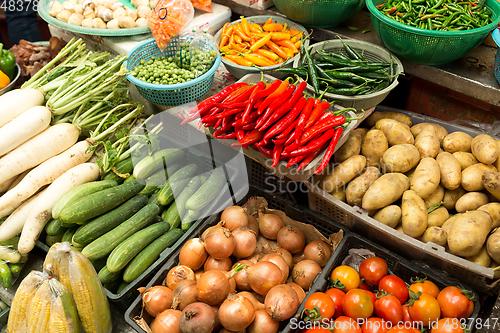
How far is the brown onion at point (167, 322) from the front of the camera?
1505mm

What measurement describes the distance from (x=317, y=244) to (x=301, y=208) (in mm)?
296

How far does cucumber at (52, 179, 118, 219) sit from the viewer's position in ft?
6.60

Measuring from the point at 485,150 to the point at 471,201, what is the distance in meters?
0.33

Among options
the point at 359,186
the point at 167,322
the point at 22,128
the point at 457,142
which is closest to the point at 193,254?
the point at 167,322

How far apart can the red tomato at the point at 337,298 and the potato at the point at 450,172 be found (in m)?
0.90

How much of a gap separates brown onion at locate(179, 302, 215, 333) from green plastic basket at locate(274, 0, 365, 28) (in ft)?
7.39

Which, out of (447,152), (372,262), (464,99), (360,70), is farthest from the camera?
(464,99)

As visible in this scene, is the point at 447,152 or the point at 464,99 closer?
the point at 447,152

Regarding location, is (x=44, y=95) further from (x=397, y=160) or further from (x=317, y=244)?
(x=397, y=160)

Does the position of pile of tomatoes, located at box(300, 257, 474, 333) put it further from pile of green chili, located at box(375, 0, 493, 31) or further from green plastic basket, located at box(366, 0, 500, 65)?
pile of green chili, located at box(375, 0, 493, 31)

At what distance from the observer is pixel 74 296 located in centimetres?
162

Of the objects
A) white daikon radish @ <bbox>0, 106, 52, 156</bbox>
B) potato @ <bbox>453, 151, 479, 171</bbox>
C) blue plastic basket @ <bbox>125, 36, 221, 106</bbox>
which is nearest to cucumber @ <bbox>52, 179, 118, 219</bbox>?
white daikon radish @ <bbox>0, 106, 52, 156</bbox>

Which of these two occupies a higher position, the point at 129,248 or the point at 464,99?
the point at 464,99

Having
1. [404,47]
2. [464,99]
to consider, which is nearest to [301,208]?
[404,47]
